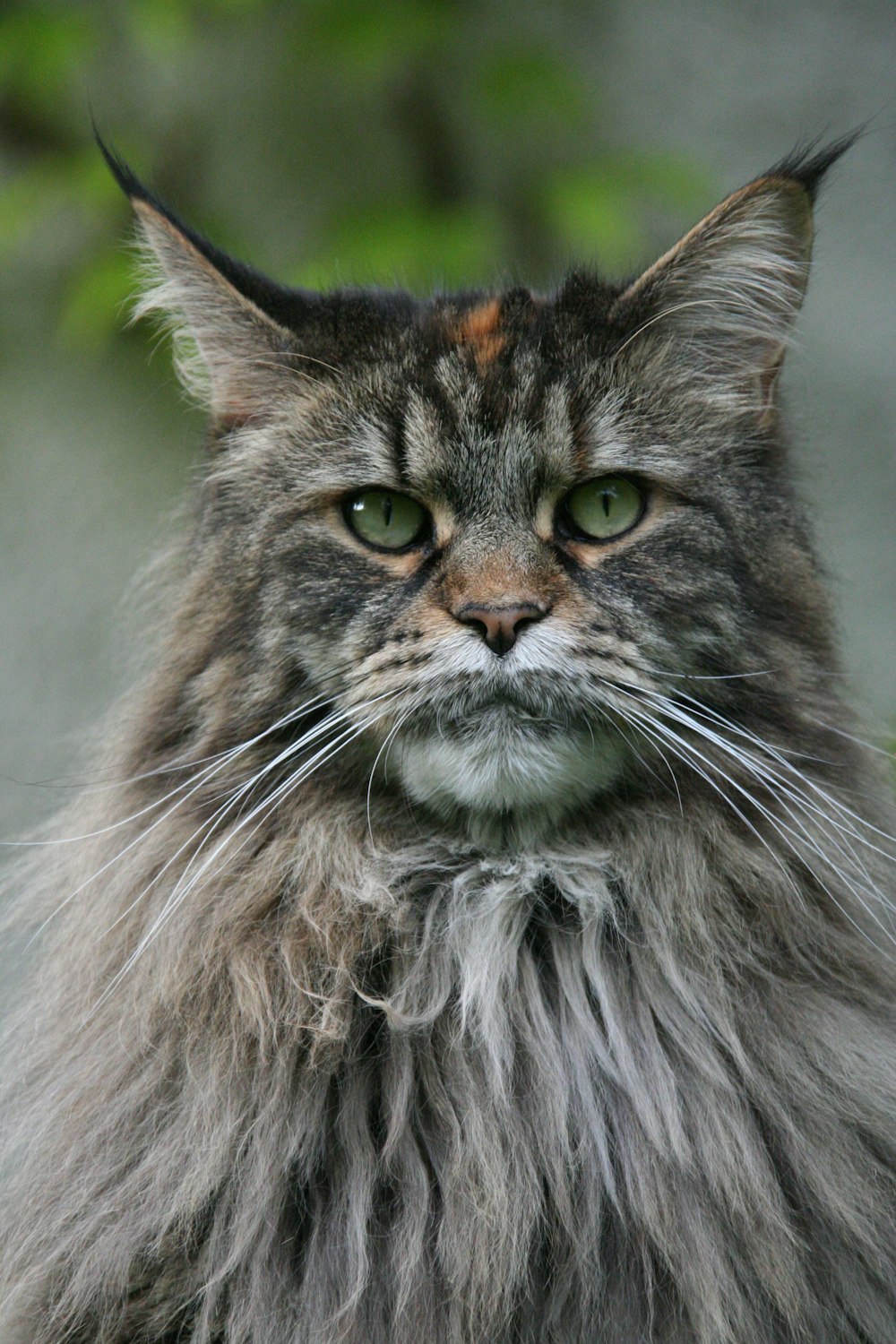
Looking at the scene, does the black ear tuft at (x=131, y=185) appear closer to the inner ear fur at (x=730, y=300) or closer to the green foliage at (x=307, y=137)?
the inner ear fur at (x=730, y=300)

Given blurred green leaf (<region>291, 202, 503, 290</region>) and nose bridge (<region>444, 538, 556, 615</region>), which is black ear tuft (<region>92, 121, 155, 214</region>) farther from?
blurred green leaf (<region>291, 202, 503, 290</region>)

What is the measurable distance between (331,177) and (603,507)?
8.61 feet

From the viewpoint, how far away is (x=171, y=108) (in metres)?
4.05

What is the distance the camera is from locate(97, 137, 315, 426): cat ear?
6.56 ft

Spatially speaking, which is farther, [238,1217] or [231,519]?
[231,519]

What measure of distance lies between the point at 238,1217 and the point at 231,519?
39.6 inches

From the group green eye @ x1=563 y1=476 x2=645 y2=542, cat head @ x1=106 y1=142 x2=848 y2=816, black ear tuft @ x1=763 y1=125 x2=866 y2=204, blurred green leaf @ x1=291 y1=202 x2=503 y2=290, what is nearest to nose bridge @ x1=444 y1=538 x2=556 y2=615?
cat head @ x1=106 y1=142 x2=848 y2=816

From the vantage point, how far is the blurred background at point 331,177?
3.92 m

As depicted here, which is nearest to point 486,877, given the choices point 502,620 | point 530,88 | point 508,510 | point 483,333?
point 502,620

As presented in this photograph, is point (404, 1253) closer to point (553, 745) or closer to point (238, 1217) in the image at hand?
point (238, 1217)

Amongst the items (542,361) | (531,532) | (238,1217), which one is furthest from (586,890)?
(542,361)

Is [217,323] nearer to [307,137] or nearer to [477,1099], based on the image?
[477,1099]

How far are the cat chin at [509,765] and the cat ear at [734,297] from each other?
596 millimetres

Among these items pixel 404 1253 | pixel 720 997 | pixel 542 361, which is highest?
pixel 542 361
